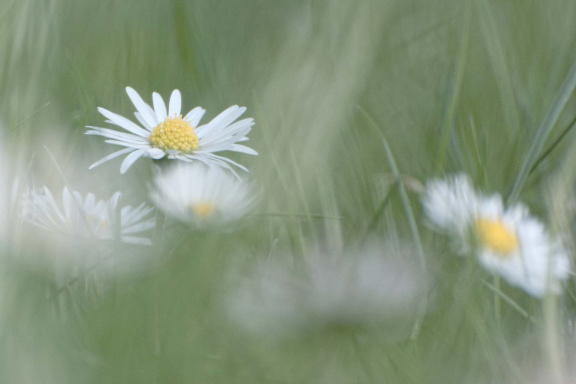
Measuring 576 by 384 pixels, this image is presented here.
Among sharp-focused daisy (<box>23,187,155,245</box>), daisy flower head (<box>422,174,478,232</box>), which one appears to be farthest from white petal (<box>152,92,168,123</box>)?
daisy flower head (<box>422,174,478,232</box>)

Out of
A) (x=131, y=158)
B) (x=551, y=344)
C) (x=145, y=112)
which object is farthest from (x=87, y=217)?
(x=551, y=344)

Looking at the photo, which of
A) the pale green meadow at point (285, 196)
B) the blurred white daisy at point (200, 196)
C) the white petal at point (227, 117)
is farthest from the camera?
the white petal at point (227, 117)

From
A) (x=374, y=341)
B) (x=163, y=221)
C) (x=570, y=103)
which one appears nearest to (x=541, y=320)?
(x=374, y=341)

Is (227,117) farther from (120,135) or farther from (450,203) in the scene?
(450,203)

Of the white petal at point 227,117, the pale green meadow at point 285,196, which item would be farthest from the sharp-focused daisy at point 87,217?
the white petal at point 227,117

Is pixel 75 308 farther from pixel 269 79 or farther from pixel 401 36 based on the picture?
pixel 401 36

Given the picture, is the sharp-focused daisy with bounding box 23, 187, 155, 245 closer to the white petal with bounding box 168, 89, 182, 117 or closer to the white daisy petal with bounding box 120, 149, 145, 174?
the white daisy petal with bounding box 120, 149, 145, 174

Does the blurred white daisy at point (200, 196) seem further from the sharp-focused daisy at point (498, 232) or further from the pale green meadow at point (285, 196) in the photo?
the sharp-focused daisy at point (498, 232)
